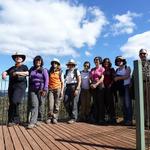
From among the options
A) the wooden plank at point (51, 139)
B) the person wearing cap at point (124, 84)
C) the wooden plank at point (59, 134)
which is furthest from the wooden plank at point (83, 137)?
the person wearing cap at point (124, 84)

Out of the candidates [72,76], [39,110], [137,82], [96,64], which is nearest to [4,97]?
[39,110]

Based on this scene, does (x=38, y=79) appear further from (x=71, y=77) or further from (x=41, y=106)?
(x=71, y=77)

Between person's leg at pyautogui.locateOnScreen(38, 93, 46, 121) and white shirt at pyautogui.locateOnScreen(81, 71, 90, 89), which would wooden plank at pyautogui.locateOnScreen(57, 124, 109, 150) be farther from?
white shirt at pyautogui.locateOnScreen(81, 71, 90, 89)

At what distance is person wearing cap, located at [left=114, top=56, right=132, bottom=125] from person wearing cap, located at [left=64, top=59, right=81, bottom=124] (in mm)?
1130

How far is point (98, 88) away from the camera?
411 inches

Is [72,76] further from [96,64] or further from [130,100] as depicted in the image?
[130,100]

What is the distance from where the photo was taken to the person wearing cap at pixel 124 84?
9.93 metres

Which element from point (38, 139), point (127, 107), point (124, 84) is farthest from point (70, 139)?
point (124, 84)

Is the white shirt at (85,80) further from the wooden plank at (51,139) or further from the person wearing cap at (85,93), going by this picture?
the wooden plank at (51,139)

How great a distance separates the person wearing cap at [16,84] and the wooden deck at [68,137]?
0.38 m

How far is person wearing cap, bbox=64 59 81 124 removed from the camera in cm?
1040

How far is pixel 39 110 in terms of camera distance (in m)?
10.1

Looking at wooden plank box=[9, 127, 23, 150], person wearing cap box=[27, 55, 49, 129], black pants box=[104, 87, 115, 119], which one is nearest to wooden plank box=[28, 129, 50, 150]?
wooden plank box=[9, 127, 23, 150]

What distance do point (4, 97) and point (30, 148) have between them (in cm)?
454
